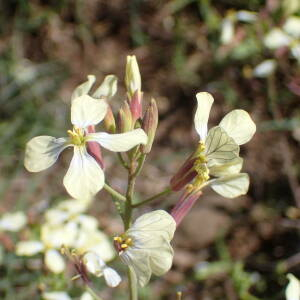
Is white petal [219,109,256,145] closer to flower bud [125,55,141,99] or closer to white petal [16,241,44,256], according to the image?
flower bud [125,55,141,99]

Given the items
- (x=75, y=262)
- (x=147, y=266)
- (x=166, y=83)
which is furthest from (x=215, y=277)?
(x=147, y=266)

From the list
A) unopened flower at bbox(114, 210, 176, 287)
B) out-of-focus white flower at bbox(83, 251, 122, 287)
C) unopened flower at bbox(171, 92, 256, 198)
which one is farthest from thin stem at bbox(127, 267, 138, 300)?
unopened flower at bbox(171, 92, 256, 198)

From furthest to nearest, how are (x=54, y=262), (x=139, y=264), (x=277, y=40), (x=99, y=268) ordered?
(x=277, y=40) → (x=54, y=262) → (x=99, y=268) → (x=139, y=264)

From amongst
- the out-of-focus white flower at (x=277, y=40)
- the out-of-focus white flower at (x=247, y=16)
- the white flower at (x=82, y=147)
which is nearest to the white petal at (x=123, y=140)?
the white flower at (x=82, y=147)

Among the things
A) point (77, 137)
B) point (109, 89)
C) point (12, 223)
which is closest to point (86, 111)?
point (77, 137)

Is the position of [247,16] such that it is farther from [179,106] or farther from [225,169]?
[225,169]

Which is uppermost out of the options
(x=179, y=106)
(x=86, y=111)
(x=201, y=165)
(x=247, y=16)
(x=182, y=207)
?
(x=86, y=111)
